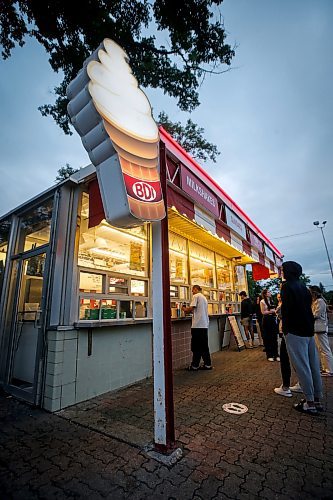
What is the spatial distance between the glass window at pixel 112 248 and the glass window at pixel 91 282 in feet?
0.57

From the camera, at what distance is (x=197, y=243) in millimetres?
8133

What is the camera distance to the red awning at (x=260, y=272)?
33.4ft

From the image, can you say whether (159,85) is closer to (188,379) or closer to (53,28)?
(53,28)

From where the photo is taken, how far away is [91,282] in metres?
4.35

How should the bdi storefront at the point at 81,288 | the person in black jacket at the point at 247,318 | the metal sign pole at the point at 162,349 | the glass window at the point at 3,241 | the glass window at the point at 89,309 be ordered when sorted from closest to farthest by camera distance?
1. the metal sign pole at the point at 162,349
2. the bdi storefront at the point at 81,288
3. the glass window at the point at 89,309
4. the glass window at the point at 3,241
5. the person in black jacket at the point at 247,318

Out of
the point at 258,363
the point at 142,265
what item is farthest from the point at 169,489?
the point at 258,363

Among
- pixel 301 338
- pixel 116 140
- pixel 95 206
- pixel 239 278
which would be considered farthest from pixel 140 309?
pixel 239 278

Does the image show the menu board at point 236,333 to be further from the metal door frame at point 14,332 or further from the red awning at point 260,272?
the metal door frame at point 14,332

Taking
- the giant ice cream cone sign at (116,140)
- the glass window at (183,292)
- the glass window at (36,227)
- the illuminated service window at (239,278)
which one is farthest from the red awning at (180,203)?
the illuminated service window at (239,278)

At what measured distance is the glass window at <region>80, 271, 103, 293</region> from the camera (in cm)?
421

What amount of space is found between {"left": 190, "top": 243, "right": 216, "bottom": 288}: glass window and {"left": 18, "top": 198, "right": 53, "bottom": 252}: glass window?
450cm

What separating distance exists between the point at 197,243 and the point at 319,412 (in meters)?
5.62

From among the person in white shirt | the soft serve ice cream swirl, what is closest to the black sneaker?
the person in white shirt

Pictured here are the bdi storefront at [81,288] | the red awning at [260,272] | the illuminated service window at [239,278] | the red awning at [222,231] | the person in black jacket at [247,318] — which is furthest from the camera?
the illuminated service window at [239,278]
